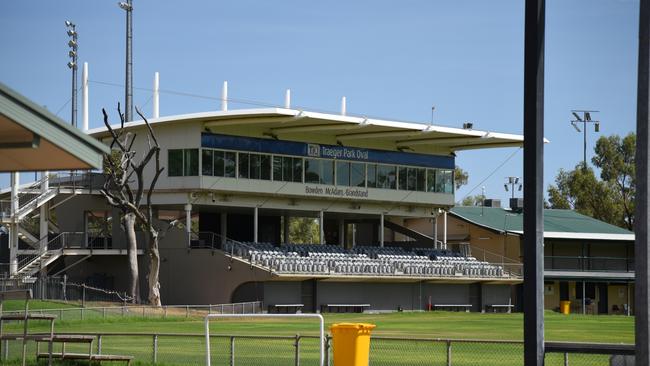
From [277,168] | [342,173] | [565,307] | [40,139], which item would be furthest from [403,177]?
[40,139]

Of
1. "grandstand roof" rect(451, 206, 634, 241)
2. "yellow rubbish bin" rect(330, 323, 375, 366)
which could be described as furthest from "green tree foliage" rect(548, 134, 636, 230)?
"yellow rubbish bin" rect(330, 323, 375, 366)

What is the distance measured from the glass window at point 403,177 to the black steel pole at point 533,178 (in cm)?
6033

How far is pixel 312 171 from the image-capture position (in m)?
70.9

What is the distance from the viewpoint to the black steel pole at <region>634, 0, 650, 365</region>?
14469 millimetres

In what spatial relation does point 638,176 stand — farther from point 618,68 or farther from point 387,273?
point 387,273

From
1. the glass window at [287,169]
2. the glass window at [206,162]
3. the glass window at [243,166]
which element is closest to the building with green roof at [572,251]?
the glass window at [287,169]

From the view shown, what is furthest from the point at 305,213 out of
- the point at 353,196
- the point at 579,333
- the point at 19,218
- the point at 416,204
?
the point at 579,333

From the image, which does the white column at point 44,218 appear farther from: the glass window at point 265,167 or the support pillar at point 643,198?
the support pillar at point 643,198

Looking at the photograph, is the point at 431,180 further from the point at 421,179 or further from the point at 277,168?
the point at 277,168

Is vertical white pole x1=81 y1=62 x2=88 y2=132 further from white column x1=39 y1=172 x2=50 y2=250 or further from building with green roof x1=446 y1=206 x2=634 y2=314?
building with green roof x1=446 y1=206 x2=634 y2=314

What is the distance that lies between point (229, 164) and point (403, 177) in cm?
1405

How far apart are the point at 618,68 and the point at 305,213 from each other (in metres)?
58.4

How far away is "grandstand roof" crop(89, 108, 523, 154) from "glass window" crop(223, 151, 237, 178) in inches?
50.7

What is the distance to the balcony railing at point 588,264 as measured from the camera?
259 ft
